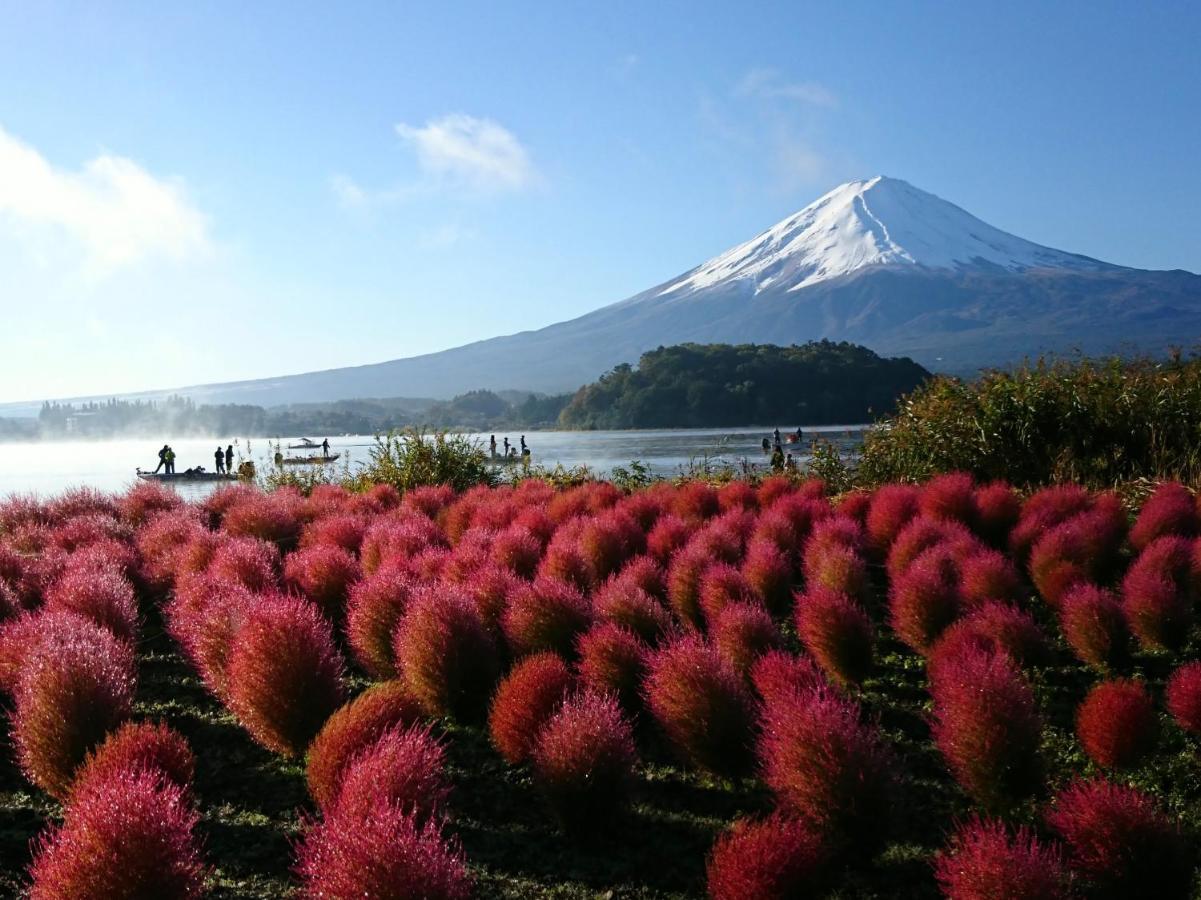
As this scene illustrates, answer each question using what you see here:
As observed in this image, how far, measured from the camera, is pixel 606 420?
130 m

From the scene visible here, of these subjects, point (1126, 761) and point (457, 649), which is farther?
point (457, 649)

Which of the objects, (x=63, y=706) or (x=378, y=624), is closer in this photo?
(x=63, y=706)

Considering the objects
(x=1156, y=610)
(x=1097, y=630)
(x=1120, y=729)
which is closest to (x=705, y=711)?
(x=1120, y=729)

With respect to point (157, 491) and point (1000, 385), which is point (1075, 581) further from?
point (157, 491)

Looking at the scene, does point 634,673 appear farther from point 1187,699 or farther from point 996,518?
point 996,518

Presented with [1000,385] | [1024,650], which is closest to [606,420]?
[1000,385]

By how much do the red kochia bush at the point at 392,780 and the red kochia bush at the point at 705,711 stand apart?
123 cm

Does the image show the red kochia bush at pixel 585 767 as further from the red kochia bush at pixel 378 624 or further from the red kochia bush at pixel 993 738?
the red kochia bush at pixel 378 624

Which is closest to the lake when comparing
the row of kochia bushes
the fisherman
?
the fisherman

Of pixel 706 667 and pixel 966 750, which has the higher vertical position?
pixel 706 667

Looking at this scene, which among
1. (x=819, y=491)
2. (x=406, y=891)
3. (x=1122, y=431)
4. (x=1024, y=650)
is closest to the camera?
(x=406, y=891)

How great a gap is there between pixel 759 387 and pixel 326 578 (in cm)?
10808

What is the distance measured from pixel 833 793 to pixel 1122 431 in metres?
11.4

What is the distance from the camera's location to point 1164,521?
853 cm
